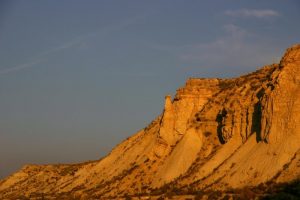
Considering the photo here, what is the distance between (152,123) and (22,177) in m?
43.8

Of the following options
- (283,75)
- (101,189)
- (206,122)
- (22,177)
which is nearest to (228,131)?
(206,122)

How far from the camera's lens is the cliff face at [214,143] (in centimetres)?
6159

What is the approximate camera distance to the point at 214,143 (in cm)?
7488

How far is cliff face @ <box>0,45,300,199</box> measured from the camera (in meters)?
61.6

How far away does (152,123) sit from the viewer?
9250 centimetres

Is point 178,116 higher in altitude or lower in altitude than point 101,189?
higher

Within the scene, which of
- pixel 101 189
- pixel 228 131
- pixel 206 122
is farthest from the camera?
pixel 101 189

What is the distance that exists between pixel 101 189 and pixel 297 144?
30.3m

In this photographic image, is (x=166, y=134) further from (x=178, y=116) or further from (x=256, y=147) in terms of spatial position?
(x=256, y=147)

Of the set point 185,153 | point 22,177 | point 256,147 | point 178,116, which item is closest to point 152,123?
point 178,116

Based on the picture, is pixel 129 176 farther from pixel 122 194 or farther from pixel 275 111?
pixel 275 111

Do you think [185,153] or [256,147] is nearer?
[256,147]

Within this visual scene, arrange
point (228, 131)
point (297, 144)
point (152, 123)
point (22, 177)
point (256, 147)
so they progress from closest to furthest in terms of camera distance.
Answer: point (297, 144)
point (256, 147)
point (228, 131)
point (152, 123)
point (22, 177)

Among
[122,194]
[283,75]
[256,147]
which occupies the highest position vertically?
[283,75]
